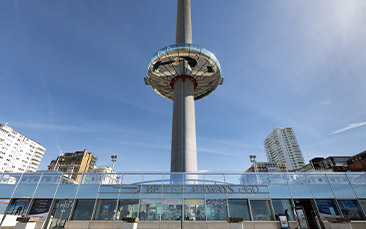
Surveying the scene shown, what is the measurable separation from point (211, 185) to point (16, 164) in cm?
15092

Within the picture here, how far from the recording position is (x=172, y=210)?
15.2 metres

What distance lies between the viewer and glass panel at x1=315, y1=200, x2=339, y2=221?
613 inches

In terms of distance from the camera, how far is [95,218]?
1514cm

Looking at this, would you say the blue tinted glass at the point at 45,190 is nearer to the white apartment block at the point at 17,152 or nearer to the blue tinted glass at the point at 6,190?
the blue tinted glass at the point at 6,190

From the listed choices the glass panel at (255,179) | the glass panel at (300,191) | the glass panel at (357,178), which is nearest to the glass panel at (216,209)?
the glass panel at (255,179)

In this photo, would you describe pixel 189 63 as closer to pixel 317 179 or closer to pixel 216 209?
pixel 216 209

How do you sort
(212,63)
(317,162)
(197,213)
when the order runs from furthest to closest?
(317,162)
(212,63)
(197,213)

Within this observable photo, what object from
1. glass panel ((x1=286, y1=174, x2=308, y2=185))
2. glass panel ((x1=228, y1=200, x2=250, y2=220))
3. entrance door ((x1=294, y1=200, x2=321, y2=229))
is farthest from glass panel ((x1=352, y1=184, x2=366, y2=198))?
glass panel ((x1=228, y1=200, x2=250, y2=220))

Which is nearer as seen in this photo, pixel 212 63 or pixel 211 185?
pixel 211 185

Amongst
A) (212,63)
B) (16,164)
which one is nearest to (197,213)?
(212,63)

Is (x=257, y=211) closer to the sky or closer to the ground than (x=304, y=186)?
closer to the ground

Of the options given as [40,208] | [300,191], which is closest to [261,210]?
[300,191]

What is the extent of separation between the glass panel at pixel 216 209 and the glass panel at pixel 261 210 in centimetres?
260

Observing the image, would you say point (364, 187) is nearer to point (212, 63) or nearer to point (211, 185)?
point (211, 185)
